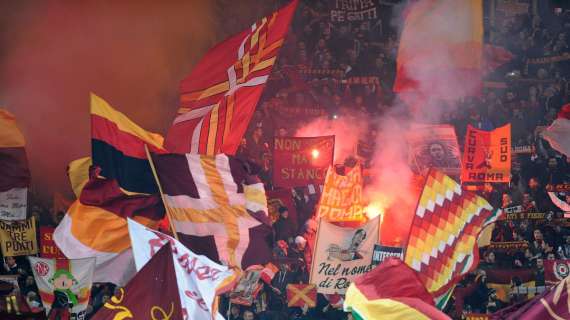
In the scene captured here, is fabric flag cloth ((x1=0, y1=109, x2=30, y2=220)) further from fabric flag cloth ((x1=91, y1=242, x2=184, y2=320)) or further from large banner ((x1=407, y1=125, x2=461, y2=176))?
fabric flag cloth ((x1=91, y1=242, x2=184, y2=320))

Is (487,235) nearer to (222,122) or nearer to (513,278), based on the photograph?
(513,278)

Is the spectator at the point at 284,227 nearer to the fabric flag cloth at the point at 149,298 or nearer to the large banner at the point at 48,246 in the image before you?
the large banner at the point at 48,246

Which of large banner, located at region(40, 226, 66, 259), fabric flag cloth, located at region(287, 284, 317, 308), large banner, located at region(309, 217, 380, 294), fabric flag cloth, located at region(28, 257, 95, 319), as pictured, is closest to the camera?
fabric flag cloth, located at region(28, 257, 95, 319)

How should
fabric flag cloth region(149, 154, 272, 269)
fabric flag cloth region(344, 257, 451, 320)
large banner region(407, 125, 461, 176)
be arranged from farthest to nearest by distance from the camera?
1. large banner region(407, 125, 461, 176)
2. fabric flag cloth region(149, 154, 272, 269)
3. fabric flag cloth region(344, 257, 451, 320)

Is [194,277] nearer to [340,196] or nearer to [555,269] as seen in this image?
[340,196]

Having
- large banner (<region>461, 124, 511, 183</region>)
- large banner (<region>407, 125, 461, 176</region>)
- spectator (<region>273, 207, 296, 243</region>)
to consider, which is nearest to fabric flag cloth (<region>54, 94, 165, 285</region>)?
spectator (<region>273, 207, 296, 243</region>)

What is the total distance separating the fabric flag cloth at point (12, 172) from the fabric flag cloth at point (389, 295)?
6538 millimetres

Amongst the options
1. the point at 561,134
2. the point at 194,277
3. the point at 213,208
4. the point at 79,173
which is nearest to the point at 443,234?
the point at 213,208

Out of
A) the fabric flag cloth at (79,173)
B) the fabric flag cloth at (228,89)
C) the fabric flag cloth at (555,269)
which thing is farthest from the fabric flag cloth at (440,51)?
the fabric flag cloth at (79,173)

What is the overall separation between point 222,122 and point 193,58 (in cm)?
520

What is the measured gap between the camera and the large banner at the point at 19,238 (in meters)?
9.73

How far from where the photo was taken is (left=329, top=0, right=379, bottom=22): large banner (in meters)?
12.1

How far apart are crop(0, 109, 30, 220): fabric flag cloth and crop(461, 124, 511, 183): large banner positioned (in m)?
5.73

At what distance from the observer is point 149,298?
414cm
